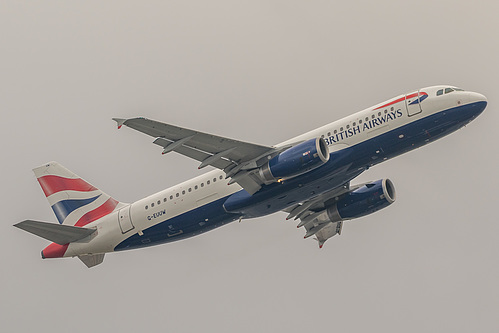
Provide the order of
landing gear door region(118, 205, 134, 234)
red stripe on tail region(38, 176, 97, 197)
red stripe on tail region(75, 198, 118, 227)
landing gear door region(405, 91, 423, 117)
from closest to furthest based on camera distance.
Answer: landing gear door region(405, 91, 423, 117) → landing gear door region(118, 205, 134, 234) → red stripe on tail region(75, 198, 118, 227) → red stripe on tail region(38, 176, 97, 197)

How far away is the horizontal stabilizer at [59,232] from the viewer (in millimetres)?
50688

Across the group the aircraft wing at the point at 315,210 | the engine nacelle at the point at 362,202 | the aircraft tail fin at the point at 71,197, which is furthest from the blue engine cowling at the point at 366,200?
the aircraft tail fin at the point at 71,197

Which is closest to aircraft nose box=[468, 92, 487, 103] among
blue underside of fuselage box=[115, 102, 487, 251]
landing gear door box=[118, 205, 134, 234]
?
blue underside of fuselage box=[115, 102, 487, 251]

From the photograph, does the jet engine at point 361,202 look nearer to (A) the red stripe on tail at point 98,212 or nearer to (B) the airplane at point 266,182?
(B) the airplane at point 266,182

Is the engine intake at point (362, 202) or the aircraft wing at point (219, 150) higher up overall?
the aircraft wing at point (219, 150)

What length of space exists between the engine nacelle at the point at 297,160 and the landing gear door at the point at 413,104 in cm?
541

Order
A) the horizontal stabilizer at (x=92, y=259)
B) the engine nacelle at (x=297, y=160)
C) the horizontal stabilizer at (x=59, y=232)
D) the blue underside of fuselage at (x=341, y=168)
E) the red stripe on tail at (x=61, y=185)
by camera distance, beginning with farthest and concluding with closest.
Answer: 1. the red stripe on tail at (x=61, y=185)
2. the horizontal stabilizer at (x=92, y=259)
3. the horizontal stabilizer at (x=59, y=232)
4. the blue underside of fuselage at (x=341, y=168)
5. the engine nacelle at (x=297, y=160)

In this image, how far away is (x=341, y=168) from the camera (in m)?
46.8

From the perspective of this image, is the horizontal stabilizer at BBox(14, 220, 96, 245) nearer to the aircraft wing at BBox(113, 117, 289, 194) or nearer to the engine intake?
the aircraft wing at BBox(113, 117, 289, 194)

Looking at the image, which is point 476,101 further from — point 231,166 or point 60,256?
point 60,256

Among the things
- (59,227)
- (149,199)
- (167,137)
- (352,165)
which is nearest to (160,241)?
(149,199)

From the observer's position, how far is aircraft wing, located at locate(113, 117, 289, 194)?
44.4 meters

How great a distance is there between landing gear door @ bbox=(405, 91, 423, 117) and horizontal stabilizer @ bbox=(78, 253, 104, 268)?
23.0 meters

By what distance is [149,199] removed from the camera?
52844 mm
